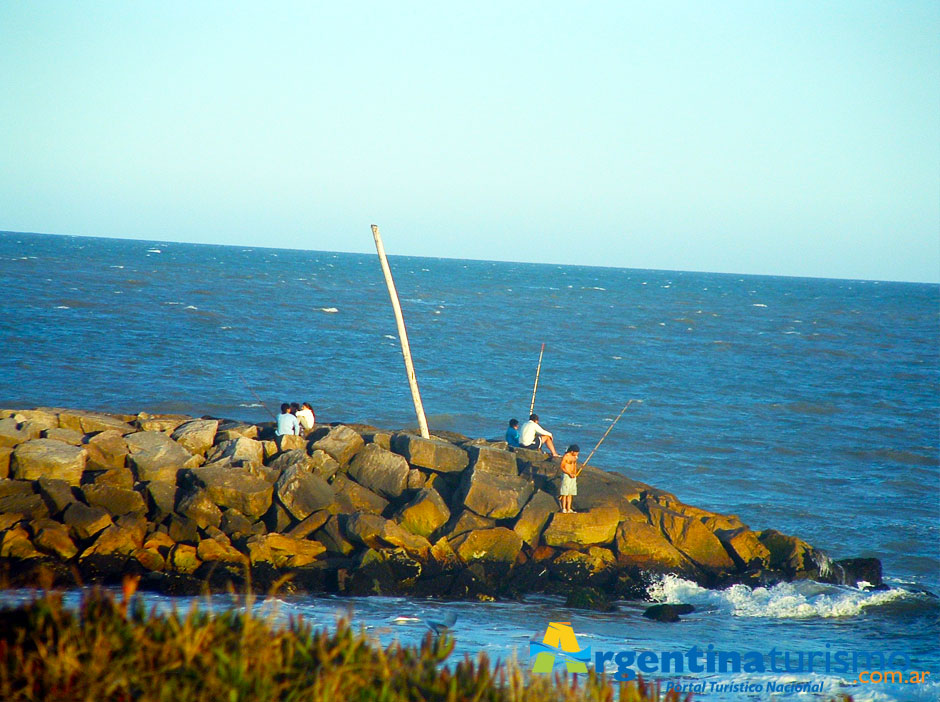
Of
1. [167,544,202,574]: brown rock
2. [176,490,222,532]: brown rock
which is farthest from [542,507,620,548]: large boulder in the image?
[167,544,202,574]: brown rock

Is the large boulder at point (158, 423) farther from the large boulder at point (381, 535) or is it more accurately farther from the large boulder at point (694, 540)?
the large boulder at point (694, 540)

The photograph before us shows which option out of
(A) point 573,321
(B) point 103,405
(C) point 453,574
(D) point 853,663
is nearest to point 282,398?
(B) point 103,405

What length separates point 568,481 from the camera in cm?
1227

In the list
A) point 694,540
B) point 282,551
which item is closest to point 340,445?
point 282,551

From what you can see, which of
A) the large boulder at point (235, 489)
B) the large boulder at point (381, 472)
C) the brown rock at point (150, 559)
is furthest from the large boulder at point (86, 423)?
the large boulder at point (381, 472)

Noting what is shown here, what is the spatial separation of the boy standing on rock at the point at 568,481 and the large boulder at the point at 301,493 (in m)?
3.39

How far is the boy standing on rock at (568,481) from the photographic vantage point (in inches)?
478

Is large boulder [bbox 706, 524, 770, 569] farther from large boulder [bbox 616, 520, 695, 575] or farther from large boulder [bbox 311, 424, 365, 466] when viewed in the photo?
large boulder [bbox 311, 424, 365, 466]

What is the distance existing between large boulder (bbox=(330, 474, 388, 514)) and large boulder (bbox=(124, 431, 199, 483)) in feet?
7.21

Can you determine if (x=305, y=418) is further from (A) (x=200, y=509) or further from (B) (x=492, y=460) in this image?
(B) (x=492, y=460)

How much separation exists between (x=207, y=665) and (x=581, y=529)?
8112mm

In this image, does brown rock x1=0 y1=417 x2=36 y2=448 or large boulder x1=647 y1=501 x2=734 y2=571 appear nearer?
brown rock x1=0 y1=417 x2=36 y2=448

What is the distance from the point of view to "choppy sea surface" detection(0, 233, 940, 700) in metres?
10.2

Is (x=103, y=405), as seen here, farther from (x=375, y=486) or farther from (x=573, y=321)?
(x=573, y=321)
